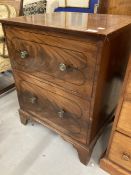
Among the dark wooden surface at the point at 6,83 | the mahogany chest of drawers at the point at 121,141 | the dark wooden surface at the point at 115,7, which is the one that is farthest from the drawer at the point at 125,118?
the dark wooden surface at the point at 6,83

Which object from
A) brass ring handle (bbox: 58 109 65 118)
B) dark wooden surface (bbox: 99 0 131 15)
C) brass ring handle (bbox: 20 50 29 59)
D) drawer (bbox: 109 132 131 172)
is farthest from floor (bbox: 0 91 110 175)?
dark wooden surface (bbox: 99 0 131 15)

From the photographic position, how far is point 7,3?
1.55 m

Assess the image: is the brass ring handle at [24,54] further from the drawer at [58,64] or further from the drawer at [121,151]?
the drawer at [121,151]

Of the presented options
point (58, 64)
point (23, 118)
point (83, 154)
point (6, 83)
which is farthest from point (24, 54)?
point (6, 83)

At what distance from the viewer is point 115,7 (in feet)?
3.73

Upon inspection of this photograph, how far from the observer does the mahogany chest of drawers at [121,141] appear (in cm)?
73

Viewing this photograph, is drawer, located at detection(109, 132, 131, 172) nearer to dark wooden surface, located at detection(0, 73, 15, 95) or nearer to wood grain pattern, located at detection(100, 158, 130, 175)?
wood grain pattern, located at detection(100, 158, 130, 175)

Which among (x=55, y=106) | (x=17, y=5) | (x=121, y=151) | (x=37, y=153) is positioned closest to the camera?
(x=121, y=151)

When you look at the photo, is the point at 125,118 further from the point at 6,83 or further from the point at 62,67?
the point at 6,83

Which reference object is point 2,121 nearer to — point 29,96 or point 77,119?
point 29,96

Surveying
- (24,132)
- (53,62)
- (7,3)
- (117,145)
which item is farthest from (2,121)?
(7,3)

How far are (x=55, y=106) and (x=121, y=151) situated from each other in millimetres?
428

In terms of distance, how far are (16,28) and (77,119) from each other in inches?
22.7

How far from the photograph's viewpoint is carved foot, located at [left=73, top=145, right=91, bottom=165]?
3.23 ft
